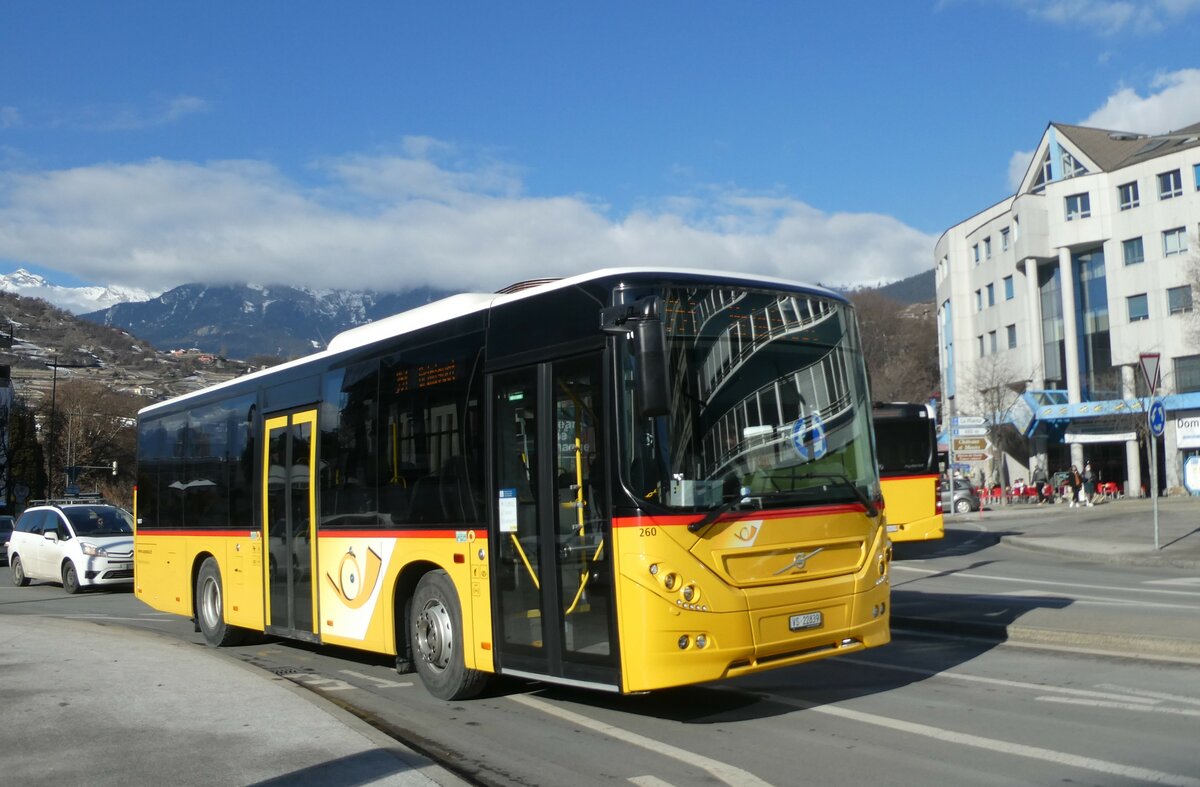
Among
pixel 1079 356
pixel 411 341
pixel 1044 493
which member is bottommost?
pixel 1044 493

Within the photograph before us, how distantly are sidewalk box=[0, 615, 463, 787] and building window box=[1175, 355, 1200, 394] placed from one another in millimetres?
57749

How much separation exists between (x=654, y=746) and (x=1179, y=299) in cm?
5918

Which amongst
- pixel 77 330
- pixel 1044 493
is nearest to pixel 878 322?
pixel 1044 493

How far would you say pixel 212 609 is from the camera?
45.6ft

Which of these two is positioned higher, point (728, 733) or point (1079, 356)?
point (1079, 356)

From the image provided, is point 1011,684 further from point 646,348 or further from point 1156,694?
point 646,348

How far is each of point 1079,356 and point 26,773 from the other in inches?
2563

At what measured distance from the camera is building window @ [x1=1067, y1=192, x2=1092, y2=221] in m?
62.7

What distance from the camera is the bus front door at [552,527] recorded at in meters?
7.73

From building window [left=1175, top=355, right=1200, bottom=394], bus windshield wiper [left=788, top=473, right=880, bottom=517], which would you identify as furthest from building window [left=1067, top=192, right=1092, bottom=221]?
bus windshield wiper [left=788, top=473, right=880, bottom=517]

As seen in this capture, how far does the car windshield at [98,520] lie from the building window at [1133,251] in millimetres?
54394

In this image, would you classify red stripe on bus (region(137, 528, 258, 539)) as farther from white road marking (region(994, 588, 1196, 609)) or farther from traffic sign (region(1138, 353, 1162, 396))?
traffic sign (region(1138, 353, 1162, 396))

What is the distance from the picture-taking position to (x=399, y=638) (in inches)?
393

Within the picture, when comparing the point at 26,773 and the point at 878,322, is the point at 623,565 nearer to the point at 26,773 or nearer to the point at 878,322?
the point at 26,773
